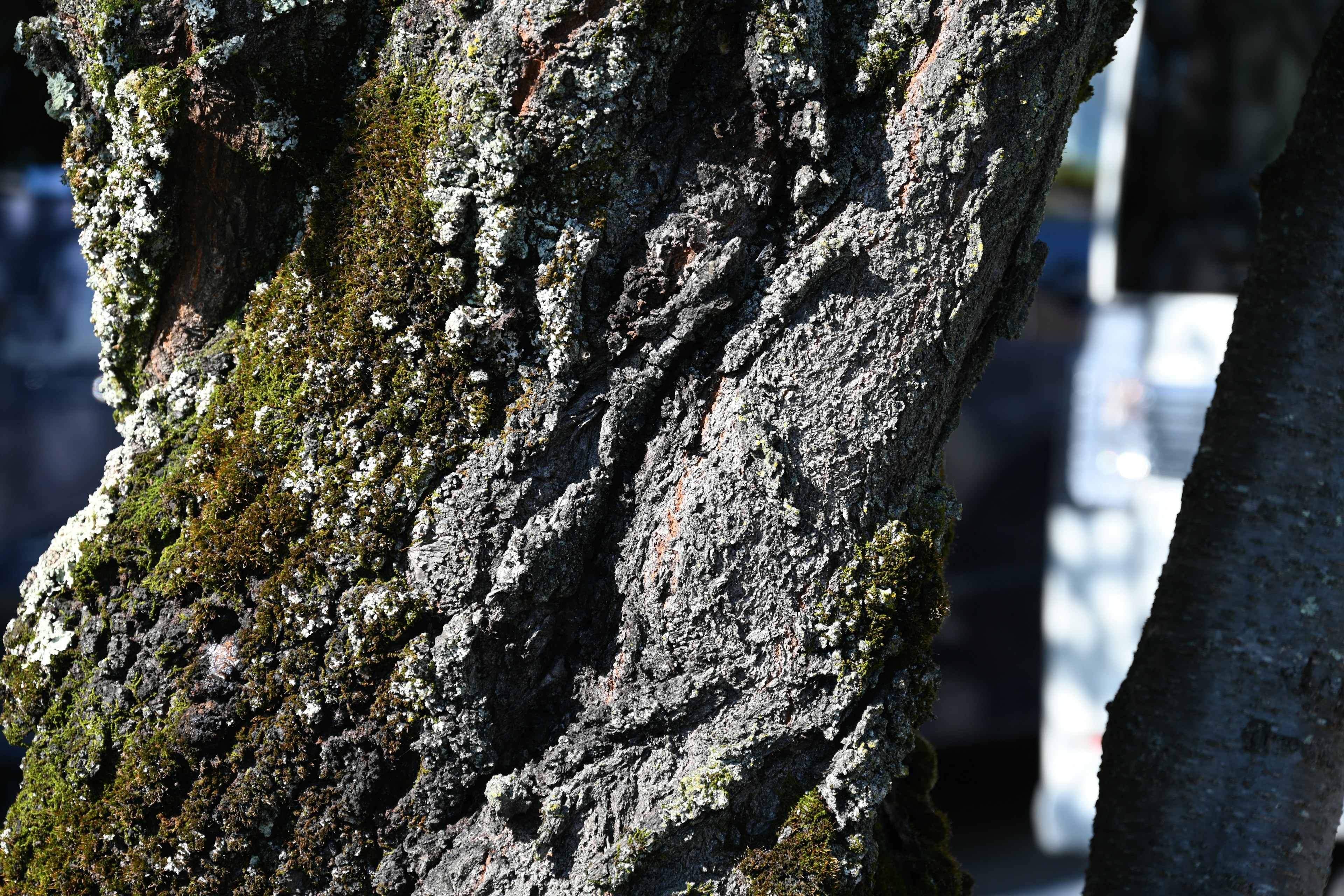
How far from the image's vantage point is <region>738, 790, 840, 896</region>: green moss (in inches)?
43.4

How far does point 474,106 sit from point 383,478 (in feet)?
1.26

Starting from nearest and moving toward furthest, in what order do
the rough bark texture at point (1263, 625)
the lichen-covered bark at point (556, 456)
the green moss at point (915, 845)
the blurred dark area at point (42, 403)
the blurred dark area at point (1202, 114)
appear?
the lichen-covered bark at point (556, 456), the green moss at point (915, 845), the rough bark texture at point (1263, 625), the blurred dark area at point (42, 403), the blurred dark area at point (1202, 114)

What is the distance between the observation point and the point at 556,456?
1.11 metres

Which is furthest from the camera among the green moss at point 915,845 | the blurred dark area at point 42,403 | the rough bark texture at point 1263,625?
the blurred dark area at point 42,403

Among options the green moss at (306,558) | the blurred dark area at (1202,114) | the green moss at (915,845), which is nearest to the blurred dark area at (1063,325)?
the blurred dark area at (1202,114)

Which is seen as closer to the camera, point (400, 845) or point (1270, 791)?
point (400, 845)

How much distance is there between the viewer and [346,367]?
1.12m

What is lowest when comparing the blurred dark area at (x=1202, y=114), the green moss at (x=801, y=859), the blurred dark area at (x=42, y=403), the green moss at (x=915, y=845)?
the green moss at (x=801, y=859)

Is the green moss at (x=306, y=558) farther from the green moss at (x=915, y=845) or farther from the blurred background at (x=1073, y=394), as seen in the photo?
the blurred background at (x=1073, y=394)

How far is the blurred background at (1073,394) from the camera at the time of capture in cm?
369

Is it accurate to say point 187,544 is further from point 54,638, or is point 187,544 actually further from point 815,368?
point 815,368

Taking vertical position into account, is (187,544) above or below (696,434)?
below

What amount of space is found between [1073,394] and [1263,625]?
3.14 metres

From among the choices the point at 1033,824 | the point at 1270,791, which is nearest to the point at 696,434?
the point at 1270,791
